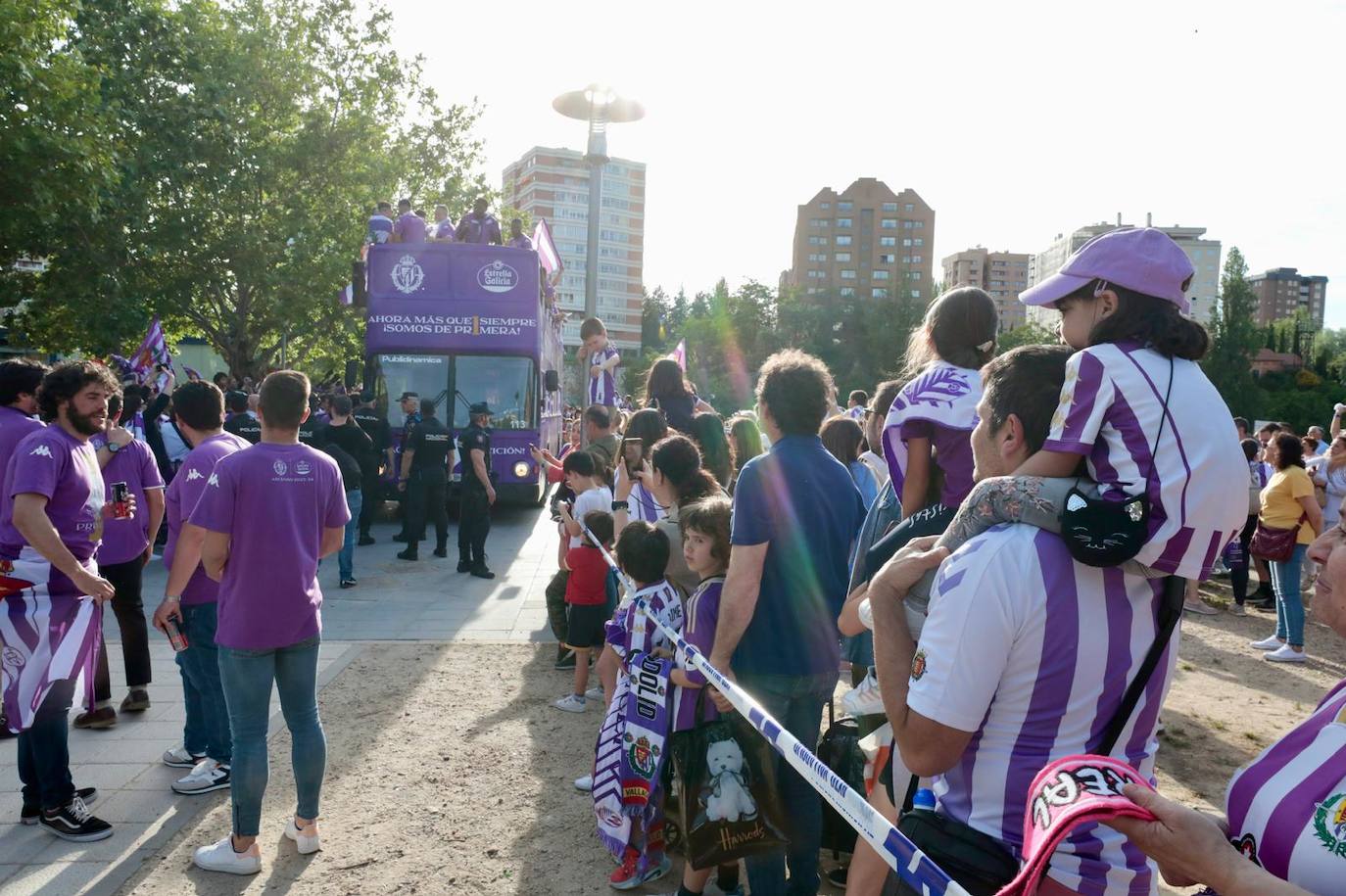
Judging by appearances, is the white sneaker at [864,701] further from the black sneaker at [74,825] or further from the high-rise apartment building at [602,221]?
the high-rise apartment building at [602,221]

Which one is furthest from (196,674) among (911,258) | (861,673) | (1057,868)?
(911,258)

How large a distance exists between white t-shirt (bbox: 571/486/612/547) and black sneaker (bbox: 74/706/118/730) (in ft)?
9.53

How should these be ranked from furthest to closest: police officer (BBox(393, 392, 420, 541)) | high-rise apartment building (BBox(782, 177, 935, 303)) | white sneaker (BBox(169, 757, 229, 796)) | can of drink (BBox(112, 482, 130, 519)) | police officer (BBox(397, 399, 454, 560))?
high-rise apartment building (BBox(782, 177, 935, 303))
police officer (BBox(393, 392, 420, 541))
police officer (BBox(397, 399, 454, 560))
can of drink (BBox(112, 482, 130, 519))
white sneaker (BBox(169, 757, 229, 796))

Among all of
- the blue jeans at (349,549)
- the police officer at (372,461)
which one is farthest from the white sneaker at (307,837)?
the police officer at (372,461)

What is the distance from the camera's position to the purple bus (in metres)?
13.5

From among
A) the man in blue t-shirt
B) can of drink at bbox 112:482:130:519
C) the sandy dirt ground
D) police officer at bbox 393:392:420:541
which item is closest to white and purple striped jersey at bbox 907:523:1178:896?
the man in blue t-shirt

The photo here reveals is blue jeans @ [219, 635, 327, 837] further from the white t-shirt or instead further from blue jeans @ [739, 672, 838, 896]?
the white t-shirt

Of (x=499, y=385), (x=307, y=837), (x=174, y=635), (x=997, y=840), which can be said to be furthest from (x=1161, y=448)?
(x=499, y=385)

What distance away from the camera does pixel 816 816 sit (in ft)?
10.6

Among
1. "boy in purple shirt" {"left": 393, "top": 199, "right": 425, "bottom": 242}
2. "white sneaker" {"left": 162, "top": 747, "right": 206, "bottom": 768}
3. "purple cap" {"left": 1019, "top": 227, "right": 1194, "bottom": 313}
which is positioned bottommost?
"white sneaker" {"left": 162, "top": 747, "right": 206, "bottom": 768}

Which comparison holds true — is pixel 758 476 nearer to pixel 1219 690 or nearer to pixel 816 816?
pixel 816 816

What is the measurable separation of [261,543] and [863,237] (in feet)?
392

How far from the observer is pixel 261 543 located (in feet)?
12.1

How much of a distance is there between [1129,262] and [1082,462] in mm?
442
